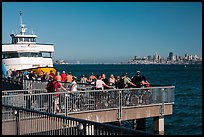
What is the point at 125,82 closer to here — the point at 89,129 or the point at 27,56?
the point at 89,129

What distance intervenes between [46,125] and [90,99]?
6958 millimetres

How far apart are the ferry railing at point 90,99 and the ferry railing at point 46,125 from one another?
12.4ft

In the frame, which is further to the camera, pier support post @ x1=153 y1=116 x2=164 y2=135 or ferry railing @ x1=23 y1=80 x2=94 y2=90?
ferry railing @ x1=23 y1=80 x2=94 y2=90

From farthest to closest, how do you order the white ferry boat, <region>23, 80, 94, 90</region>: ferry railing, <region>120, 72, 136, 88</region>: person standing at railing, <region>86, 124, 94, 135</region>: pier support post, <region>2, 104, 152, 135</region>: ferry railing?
the white ferry boat, <region>23, 80, 94, 90</region>: ferry railing, <region>120, 72, 136, 88</region>: person standing at railing, <region>86, 124, 94, 135</region>: pier support post, <region>2, 104, 152, 135</region>: ferry railing

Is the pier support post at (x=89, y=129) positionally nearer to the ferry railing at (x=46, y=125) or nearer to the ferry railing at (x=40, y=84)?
the ferry railing at (x=46, y=125)

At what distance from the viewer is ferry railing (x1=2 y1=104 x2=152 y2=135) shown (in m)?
6.98

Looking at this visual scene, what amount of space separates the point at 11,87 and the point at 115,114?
1768cm

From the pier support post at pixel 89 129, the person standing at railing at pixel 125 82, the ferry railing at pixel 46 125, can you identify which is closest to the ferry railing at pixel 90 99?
the person standing at railing at pixel 125 82

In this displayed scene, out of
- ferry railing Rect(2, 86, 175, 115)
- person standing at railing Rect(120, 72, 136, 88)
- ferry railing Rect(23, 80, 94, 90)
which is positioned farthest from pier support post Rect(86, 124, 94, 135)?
ferry railing Rect(23, 80, 94, 90)

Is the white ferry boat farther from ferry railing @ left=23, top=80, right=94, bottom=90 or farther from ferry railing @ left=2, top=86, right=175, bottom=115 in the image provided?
ferry railing @ left=2, top=86, right=175, bottom=115

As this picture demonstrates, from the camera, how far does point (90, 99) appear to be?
16.2 meters

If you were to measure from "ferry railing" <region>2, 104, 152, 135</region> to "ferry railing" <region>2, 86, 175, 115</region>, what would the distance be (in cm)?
378

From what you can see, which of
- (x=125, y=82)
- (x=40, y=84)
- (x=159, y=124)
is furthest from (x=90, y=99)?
(x=40, y=84)

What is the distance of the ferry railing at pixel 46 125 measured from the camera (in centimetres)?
698
